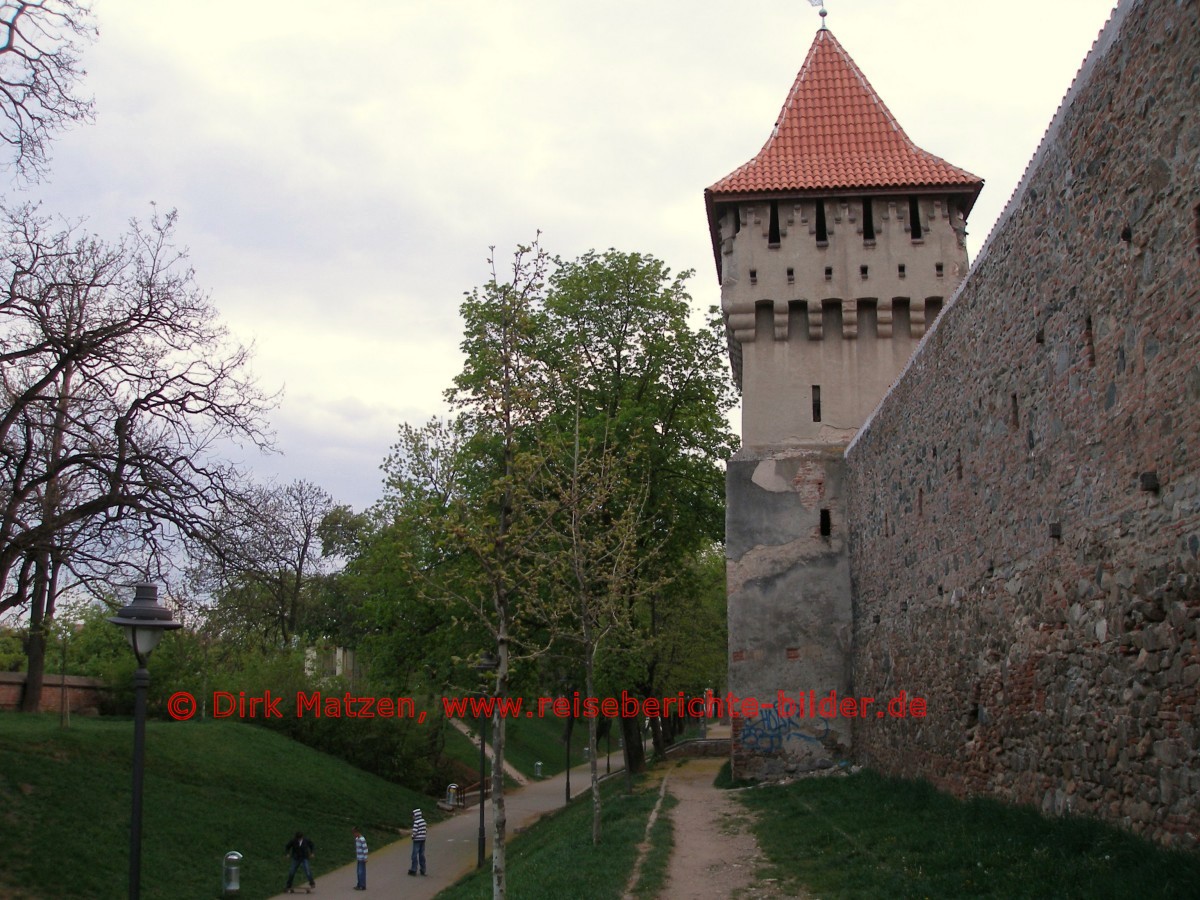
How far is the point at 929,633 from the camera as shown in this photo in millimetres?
13016

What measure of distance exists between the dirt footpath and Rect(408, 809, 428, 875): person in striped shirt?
4687mm

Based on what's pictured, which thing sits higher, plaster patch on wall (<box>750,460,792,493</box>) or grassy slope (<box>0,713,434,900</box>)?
plaster patch on wall (<box>750,460,792,493</box>)

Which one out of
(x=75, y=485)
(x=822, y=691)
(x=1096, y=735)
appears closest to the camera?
(x=1096, y=735)

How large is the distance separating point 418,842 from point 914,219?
1528 centimetres

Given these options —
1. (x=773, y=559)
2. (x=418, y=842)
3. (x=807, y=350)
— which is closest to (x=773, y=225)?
(x=807, y=350)

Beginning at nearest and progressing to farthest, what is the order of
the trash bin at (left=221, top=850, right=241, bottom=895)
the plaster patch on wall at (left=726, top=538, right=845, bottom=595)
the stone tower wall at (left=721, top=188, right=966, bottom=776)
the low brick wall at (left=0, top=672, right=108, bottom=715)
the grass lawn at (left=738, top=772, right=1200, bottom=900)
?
the grass lawn at (left=738, top=772, right=1200, bottom=900), the trash bin at (left=221, top=850, right=241, bottom=895), the stone tower wall at (left=721, top=188, right=966, bottom=776), the plaster patch on wall at (left=726, top=538, right=845, bottom=595), the low brick wall at (left=0, top=672, right=108, bottom=715)

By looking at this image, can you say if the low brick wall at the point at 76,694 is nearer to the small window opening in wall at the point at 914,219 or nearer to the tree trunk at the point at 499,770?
the tree trunk at the point at 499,770

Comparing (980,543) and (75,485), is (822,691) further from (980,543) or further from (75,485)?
(75,485)

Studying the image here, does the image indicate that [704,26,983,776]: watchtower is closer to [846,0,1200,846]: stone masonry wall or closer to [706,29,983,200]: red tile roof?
[706,29,983,200]: red tile roof

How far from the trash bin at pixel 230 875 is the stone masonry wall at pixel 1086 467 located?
1116 centimetres

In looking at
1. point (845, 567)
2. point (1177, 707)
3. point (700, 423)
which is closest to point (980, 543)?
point (1177, 707)

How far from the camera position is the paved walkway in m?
19.2

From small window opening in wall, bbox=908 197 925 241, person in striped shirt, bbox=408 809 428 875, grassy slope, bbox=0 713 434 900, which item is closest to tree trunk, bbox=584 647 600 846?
person in striped shirt, bbox=408 809 428 875

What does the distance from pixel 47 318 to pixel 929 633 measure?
1149 cm
